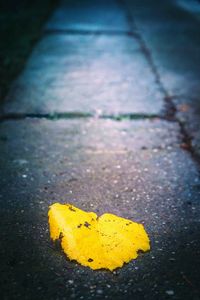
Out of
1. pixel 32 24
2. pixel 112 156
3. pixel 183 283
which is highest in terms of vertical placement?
pixel 183 283

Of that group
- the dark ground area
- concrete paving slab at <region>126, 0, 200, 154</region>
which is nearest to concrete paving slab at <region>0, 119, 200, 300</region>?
concrete paving slab at <region>126, 0, 200, 154</region>

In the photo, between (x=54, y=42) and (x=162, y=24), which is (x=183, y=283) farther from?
(x=162, y=24)

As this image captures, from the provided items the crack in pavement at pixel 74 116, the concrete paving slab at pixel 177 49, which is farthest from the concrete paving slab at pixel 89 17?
the crack in pavement at pixel 74 116

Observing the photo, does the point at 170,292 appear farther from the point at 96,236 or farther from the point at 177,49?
the point at 177,49

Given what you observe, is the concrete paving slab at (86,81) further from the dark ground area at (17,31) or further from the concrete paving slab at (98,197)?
the concrete paving slab at (98,197)

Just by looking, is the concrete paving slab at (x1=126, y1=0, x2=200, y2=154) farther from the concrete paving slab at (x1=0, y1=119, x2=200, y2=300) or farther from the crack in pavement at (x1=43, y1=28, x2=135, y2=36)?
the concrete paving slab at (x1=0, y1=119, x2=200, y2=300)

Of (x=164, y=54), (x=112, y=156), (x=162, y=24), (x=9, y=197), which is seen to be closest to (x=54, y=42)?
(x=164, y=54)
